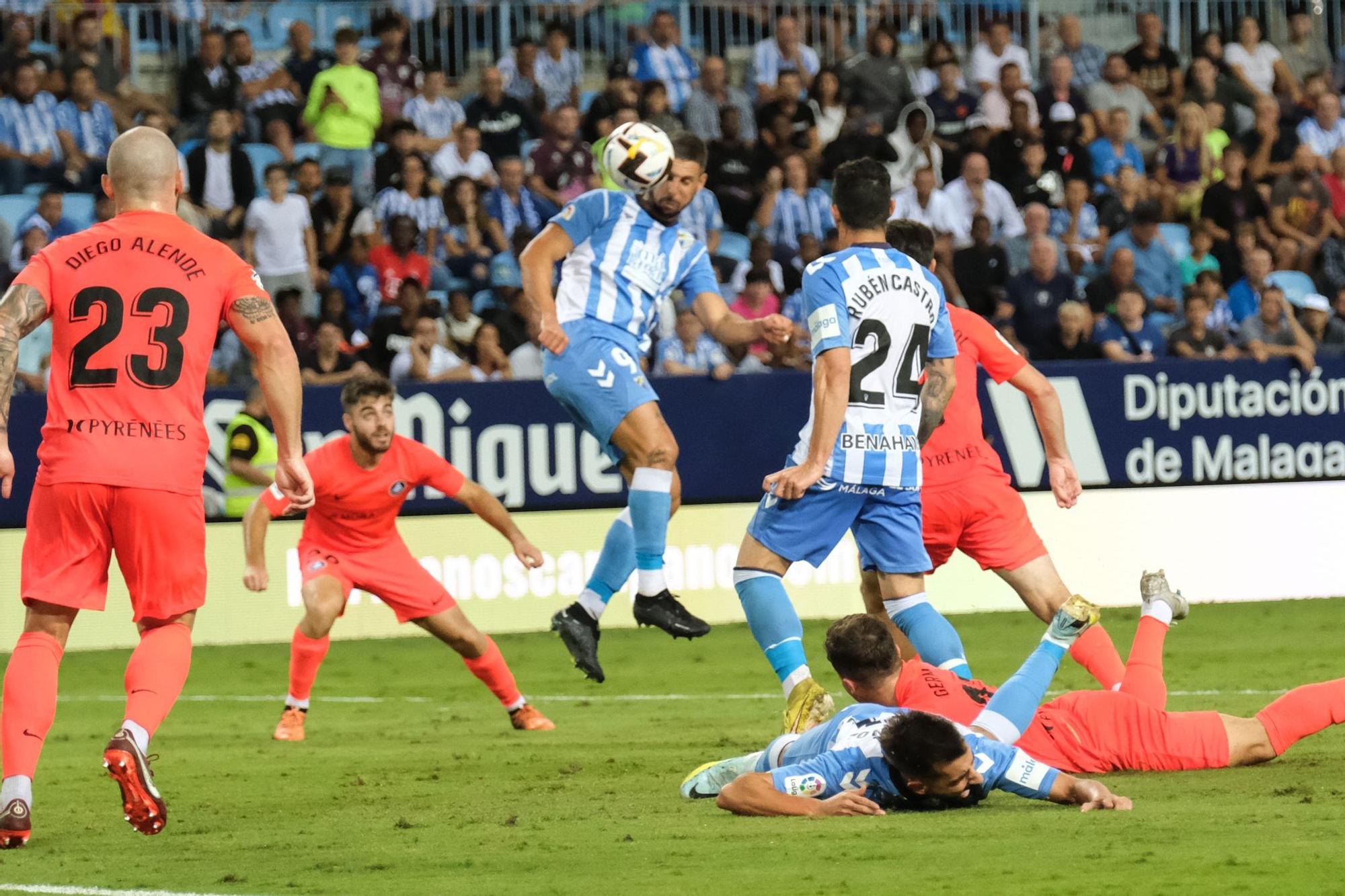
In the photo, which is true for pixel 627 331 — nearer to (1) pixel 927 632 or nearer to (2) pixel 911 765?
(1) pixel 927 632

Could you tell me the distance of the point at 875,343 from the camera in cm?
773

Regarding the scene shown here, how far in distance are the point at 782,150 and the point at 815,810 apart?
13422mm

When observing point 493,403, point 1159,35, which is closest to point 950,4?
point 1159,35

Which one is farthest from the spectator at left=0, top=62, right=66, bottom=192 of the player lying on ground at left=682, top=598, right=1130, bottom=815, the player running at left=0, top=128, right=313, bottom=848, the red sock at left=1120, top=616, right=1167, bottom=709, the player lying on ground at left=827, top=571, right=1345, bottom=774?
the red sock at left=1120, top=616, right=1167, bottom=709

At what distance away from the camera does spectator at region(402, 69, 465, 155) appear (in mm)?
18859

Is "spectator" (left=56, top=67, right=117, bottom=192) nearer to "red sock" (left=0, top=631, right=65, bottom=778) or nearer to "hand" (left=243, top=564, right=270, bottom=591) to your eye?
"hand" (left=243, top=564, right=270, bottom=591)

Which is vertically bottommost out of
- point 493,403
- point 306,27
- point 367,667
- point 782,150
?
point 367,667

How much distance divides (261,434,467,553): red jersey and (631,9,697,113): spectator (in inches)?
381

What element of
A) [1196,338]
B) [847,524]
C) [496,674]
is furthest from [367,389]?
[1196,338]

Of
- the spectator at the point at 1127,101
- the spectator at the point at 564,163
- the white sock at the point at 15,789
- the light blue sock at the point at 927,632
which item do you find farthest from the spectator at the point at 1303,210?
the white sock at the point at 15,789

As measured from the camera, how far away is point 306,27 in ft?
61.6

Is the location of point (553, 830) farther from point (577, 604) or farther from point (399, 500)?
point (399, 500)

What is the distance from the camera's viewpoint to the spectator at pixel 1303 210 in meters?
19.8

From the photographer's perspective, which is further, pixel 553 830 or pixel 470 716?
pixel 470 716
